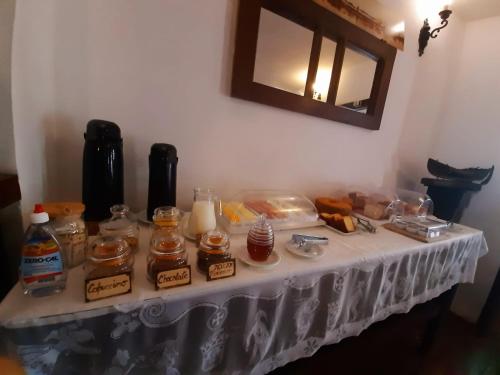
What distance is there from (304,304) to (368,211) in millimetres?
687

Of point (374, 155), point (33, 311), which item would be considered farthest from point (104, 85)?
point (374, 155)

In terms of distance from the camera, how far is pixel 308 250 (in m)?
0.67

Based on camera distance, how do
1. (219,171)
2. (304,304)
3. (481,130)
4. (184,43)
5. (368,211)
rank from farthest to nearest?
(481,130) < (368,211) < (219,171) < (184,43) < (304,304)

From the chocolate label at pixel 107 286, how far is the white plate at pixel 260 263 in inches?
10.6

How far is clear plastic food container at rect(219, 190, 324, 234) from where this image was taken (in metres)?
0.75

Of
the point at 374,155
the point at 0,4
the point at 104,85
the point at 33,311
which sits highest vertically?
the point at 0,4

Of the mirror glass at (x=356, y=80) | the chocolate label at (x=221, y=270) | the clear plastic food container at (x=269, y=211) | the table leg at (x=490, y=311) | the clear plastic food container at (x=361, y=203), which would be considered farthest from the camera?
the table leg at (x=490, y=311)

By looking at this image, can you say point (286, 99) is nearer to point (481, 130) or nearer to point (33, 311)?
point (33, 311)

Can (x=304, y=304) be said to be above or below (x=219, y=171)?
below

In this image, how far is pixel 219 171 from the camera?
3.09ft

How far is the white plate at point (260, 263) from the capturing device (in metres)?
0.56

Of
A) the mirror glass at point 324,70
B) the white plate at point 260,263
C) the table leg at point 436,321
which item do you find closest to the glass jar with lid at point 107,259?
the white plate at point 260,263

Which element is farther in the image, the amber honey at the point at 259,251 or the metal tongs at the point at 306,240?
the metal tongs at the point at 306,240

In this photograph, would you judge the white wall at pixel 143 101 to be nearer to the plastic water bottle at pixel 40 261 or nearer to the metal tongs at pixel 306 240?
the plastic water bottle at pixel 40 261
